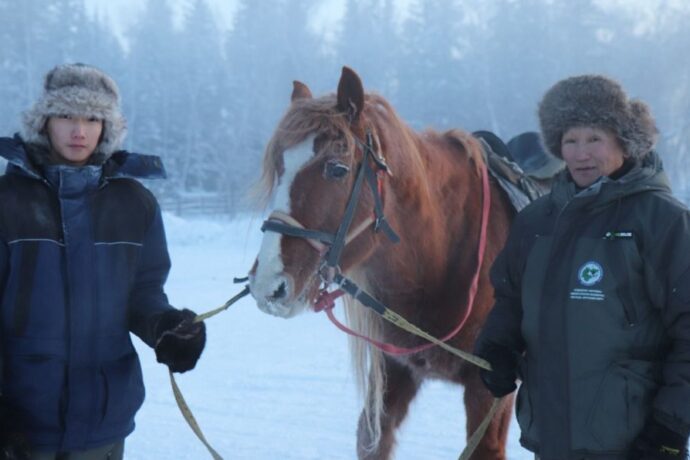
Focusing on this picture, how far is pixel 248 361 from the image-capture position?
632cm

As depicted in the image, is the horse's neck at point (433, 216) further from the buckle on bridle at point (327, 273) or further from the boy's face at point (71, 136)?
the boy's face at point (71, 136)

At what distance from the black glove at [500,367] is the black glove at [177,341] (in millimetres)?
1009

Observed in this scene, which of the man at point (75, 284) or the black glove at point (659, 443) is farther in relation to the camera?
the man at point (75, 284)

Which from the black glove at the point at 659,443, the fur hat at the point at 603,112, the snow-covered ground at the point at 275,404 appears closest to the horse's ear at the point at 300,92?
the snow-covered ground at the point at 275,404

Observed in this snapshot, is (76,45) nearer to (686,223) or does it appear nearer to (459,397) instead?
(459,397)

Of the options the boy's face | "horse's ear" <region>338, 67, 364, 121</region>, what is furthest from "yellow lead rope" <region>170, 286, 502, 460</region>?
"horse's ear" <region>338, 67, 364, 121</region>

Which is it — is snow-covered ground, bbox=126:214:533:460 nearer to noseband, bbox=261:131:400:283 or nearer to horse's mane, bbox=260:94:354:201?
horse's mane, bbox=260:94:354:201

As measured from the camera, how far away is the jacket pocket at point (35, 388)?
1.99m

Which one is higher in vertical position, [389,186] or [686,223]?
[686,223]

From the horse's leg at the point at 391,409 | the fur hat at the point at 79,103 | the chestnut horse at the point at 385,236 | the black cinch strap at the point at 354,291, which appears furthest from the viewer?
the horse's leg at the point at 391,409

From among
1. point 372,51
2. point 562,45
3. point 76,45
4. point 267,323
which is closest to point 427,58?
point 372,51

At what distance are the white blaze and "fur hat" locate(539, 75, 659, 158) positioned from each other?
0.90m

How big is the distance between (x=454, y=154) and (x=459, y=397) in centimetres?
282

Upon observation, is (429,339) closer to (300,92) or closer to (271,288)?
(271,288)
